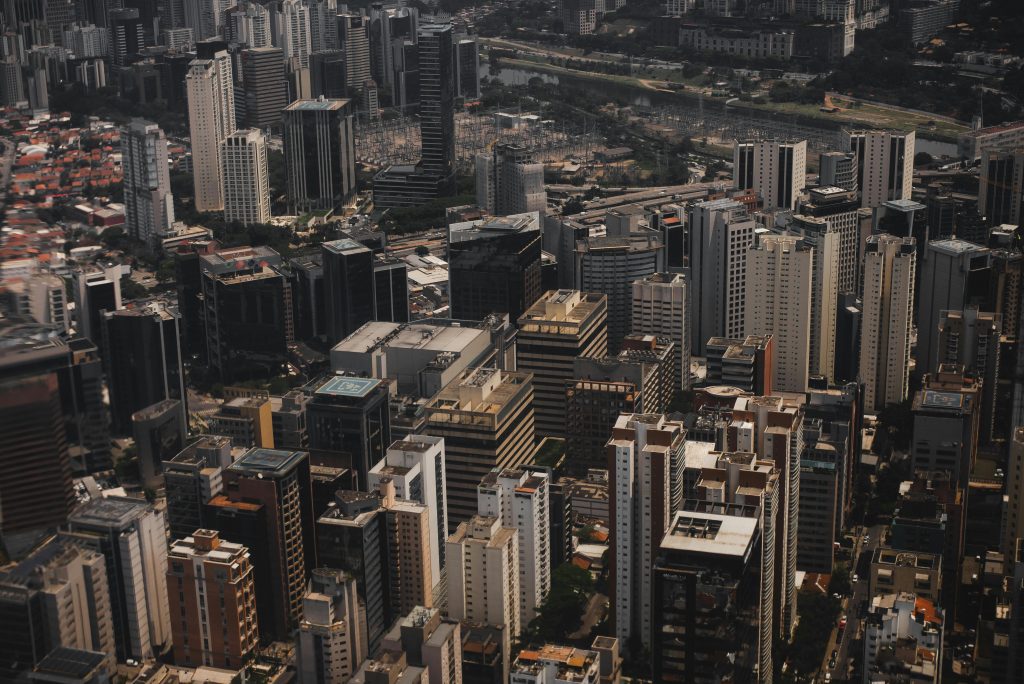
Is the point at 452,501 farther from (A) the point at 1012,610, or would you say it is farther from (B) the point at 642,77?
(B) the point at 642,77

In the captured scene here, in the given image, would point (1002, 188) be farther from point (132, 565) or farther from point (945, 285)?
point (132, 565)

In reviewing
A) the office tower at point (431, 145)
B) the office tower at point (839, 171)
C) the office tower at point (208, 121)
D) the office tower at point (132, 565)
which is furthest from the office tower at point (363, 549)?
the office tower at point (431, 145)

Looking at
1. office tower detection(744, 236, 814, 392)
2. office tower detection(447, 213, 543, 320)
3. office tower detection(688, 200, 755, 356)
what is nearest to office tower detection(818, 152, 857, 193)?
office tower detection(688, 200, 755, 356)

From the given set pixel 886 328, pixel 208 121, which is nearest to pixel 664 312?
pixel 886 328

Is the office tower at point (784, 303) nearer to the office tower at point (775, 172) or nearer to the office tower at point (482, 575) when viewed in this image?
the office tower at point (775, 172)

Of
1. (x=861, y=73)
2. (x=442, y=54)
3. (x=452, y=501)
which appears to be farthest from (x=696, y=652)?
(x=861, y=73)
